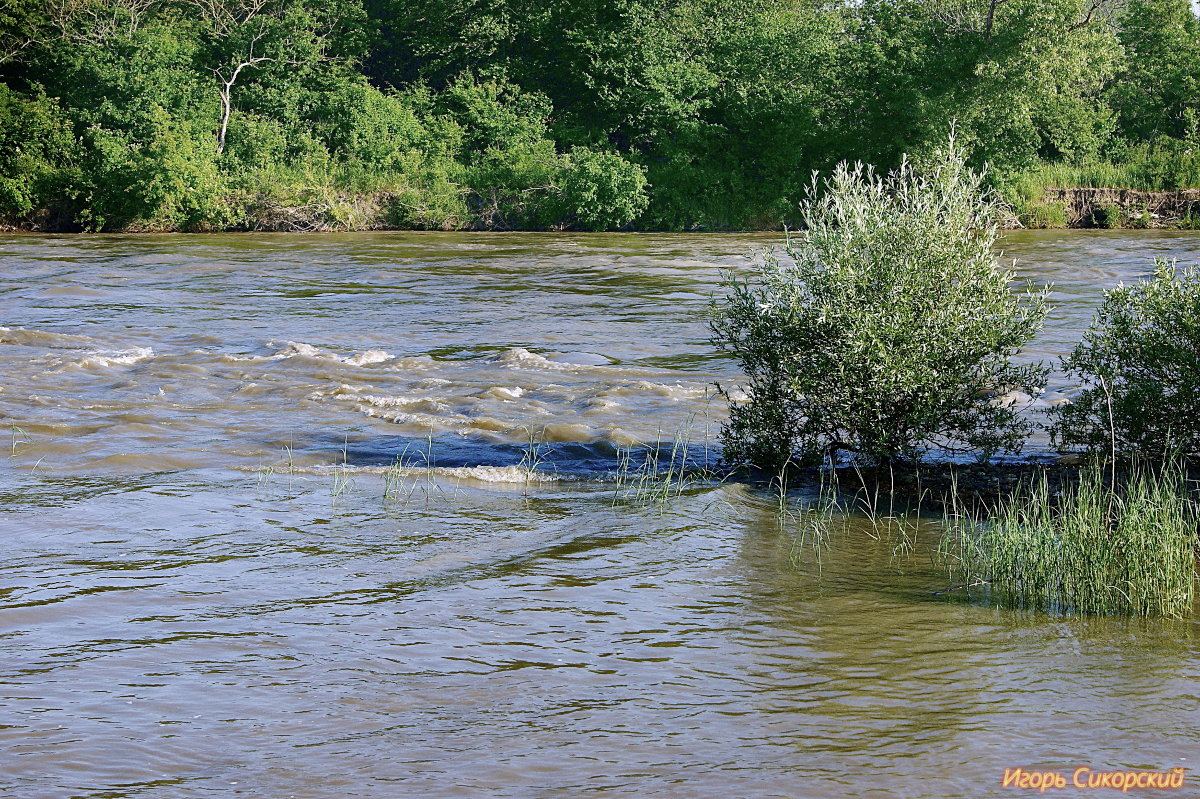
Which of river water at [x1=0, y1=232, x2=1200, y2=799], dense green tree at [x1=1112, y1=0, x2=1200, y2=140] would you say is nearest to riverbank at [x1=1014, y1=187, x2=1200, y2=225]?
dense green tree at [x1=1112, y1=0, x2=1200, y2=140]

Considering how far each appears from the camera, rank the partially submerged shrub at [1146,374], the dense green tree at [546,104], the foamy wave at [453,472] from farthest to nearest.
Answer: the dense green tree at [546,104], the foamy wave at [453,472], the partially submerged shrub at [1146,374]

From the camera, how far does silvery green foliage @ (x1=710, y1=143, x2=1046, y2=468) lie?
8.79 m

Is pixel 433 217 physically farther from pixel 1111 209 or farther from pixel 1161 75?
pixel 1161 75

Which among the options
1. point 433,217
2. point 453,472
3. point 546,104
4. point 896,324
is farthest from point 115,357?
point 546,104

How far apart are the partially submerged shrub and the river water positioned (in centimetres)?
198

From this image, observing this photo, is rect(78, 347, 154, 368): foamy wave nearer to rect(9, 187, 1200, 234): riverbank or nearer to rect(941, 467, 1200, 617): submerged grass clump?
rect(941, 467, 1200, 617): submerged grass clump

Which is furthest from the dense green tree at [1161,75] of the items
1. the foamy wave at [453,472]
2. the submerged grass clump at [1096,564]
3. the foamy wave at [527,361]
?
the submerged grass clump at [1096,564]

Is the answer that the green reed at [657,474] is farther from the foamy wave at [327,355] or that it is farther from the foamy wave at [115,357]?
the foamy wave at [115,357]

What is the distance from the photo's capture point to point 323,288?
2294 cm

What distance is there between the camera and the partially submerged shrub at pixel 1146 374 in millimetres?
8539

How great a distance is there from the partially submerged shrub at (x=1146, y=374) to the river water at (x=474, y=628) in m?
1.98

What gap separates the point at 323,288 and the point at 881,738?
A: 19499 mm

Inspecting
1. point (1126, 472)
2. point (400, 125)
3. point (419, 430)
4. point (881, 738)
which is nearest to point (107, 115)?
point (400, 125)

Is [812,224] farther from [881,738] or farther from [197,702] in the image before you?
[197,702]
